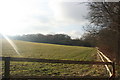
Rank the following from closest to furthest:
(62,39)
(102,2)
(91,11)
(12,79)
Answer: (12,79) → (102,2) → (91,11) → (62,39)

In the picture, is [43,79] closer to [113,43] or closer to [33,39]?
[113,43]

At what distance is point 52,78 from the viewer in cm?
421

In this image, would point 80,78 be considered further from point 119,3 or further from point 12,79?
point 119,3

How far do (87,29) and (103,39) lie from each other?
4.69 ft

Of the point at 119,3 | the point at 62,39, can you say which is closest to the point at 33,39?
the point at 62,39


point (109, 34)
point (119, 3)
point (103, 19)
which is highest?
point (119, 3)

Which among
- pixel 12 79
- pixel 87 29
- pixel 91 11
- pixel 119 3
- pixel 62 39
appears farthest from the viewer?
pixel 62 39

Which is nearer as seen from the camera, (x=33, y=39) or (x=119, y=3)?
(x=119, y=3)

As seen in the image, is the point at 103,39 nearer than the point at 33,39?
Yes

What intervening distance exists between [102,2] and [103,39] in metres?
2.73

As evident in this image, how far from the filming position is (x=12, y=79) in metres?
4.00

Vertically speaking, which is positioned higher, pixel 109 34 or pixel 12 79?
pixel 109 34

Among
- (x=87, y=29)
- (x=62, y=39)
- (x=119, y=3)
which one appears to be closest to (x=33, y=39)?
(x=62, y=39)

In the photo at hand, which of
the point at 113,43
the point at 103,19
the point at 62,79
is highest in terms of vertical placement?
the point at 103,19
